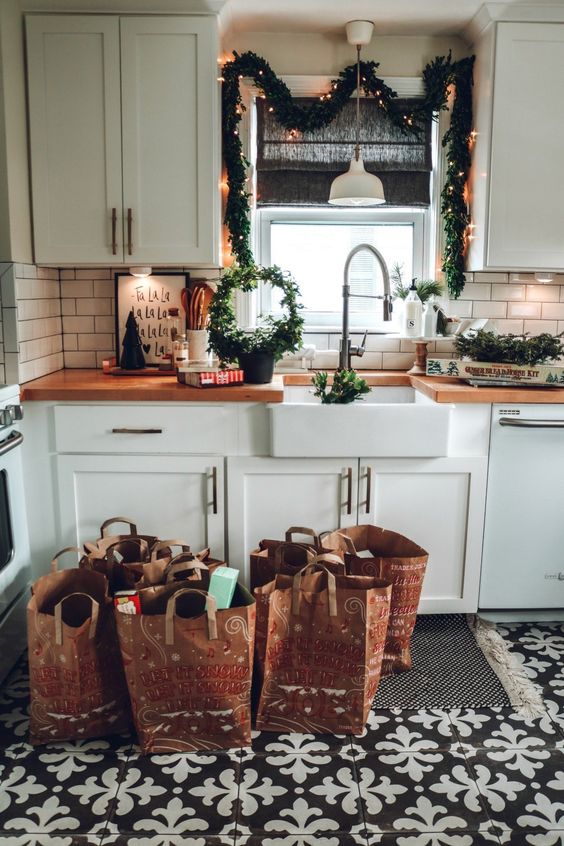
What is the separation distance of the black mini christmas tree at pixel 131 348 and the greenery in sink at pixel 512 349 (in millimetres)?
1412

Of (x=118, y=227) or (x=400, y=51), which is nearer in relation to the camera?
(x=118, y=227)

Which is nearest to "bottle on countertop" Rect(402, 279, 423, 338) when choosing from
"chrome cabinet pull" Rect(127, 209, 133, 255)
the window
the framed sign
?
the window

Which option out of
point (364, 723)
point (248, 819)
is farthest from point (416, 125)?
point (248, 819)

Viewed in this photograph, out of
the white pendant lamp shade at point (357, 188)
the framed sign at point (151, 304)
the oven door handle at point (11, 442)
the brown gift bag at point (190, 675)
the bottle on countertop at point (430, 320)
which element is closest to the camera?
the brown gift bag at point (190, 675)

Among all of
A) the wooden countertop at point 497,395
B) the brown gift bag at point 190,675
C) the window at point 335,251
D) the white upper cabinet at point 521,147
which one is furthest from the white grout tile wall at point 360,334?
the brown gift bag at point 190,675

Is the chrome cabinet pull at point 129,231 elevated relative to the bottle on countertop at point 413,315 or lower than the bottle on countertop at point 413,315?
elevated

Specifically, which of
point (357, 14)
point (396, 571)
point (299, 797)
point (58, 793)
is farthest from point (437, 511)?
point (357, 14)

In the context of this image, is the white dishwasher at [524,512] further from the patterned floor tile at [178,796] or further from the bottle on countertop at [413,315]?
the patterned floor tile at [178,796]

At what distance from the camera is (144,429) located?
288cm

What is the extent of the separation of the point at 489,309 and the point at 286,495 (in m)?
1.38

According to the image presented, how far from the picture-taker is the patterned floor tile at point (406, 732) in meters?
2.30

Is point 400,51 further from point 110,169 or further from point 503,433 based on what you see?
point 503,433

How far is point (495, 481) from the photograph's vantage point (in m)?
2.94

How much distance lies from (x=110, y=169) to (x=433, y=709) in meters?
2.37
